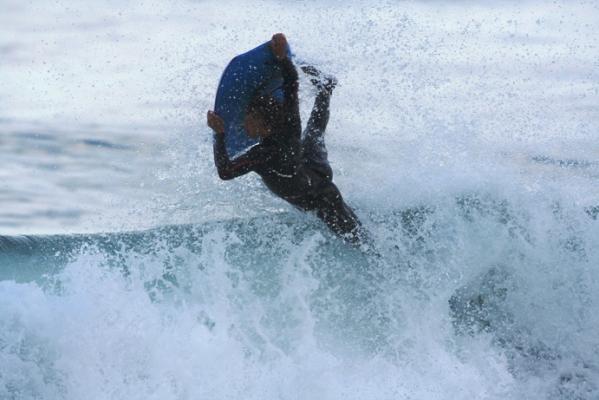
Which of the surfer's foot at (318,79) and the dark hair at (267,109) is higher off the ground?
the surfer's foot at (318,79)

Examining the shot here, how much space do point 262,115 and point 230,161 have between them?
446mm

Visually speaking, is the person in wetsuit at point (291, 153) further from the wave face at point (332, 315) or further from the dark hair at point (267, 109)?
the wave face at point (332, 315)

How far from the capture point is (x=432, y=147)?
6.93 meters

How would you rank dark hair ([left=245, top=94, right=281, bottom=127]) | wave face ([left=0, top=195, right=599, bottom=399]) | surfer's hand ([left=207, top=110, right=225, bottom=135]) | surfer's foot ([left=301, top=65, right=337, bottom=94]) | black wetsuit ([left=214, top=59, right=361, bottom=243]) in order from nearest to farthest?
1. wave face ([left=0, top=195, right=599, bottom=399])
2. surfer's hand ([left=207, top=110, right=225, bottom=135])
3. black wetsuit ([left=214, top=59, right=361, bottom=243])
4. dark hair ([left=245, top=94, right=281, bottom=127])
5. surfer's foot ([left=301, top=65, right=337, bottom=94])

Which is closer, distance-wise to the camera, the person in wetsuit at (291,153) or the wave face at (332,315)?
the wave face at (332,315)

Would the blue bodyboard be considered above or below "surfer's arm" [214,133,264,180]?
above

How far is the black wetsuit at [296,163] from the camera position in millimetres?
5105

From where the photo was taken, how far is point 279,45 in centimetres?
502

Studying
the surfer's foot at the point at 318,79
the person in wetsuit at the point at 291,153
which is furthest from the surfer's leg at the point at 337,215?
the surfer's foot at the point at 318,79

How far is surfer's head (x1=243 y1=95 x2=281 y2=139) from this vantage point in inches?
207

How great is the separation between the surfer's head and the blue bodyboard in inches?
2.5

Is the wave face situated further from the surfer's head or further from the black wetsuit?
the surfer's head

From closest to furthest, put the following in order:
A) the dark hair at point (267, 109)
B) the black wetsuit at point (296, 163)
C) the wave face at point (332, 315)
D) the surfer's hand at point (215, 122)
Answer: the wave face at point (332, 315)
the surfer's hand at point (215, 122)
the black wetsuit at point (296, 163)
the dark hair at point (267, 109)

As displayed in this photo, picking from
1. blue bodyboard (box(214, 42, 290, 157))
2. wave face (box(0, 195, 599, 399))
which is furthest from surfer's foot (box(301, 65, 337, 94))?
wave face (box(0, 195, 599, 399))
